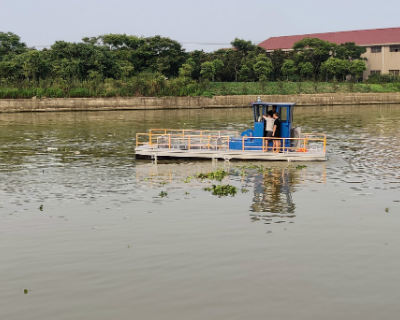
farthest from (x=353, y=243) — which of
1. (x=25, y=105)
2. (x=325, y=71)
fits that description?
(x=325, y=71)

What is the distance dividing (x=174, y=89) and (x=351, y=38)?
37.3m

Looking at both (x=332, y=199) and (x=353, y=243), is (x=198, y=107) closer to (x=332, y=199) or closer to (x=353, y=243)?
(x=332, y=199)

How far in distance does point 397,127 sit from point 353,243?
37.0 meters

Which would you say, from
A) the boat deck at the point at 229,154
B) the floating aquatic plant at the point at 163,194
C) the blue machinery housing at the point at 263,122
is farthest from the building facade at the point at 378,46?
the floating aquatic plant at the point at 163,194

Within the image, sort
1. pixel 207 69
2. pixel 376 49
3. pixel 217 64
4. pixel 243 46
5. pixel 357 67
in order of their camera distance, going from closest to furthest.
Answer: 1. pixel 207 69
2. pixel 217 64
3. pixel 357 67
4. pixel 376 49
5. pixel 243 46

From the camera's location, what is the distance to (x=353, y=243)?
50.3 feet

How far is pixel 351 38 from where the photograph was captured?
99688mm

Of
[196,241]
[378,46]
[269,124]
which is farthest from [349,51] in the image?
[196,241]

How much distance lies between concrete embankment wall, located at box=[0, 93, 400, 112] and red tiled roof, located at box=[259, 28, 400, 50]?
14.5 m

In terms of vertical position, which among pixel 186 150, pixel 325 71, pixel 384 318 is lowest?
pixel 384 318

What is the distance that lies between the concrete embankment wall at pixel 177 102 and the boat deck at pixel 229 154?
4493cm

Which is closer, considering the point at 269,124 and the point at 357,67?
the point at 269,124

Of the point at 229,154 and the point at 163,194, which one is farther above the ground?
the point at 229,154

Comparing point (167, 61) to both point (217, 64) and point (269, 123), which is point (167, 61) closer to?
point (217, 64)
